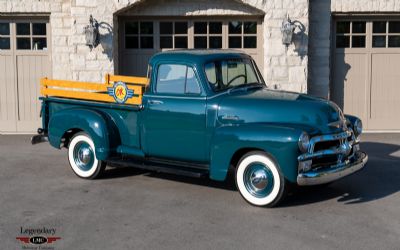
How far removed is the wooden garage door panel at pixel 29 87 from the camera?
12.5 meters

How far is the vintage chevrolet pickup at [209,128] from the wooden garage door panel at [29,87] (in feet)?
12.9

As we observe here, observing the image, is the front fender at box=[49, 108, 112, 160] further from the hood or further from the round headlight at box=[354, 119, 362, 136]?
the round headlight at box=[354, 119, 362, 136]

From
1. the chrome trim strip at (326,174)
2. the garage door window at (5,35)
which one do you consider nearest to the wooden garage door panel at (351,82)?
the chrome trim strip at (326,174)

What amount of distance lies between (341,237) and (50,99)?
4877mm

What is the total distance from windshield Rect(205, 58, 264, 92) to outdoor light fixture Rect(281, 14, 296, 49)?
3.47 m

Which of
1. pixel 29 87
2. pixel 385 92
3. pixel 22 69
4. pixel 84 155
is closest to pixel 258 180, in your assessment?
pixel 84 155

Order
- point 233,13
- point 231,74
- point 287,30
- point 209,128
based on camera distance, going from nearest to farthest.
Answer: point 209,128, point 231,74, point 287,30, point 233,13

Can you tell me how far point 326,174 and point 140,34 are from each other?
6779 mm

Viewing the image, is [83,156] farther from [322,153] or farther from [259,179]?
[322,153]

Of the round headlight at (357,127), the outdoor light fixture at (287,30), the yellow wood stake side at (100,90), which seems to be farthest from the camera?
the outdoor light fixture at (287,30)

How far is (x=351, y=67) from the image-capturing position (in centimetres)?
1242

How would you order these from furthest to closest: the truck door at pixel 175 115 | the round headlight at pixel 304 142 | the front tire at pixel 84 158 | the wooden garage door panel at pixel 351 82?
1. the wooden garage door panel at pixel 351 82
2. the front tire at pixel 84 158
3. the truck door at pixel 175 115
4. the round headlight at pixel 304 142

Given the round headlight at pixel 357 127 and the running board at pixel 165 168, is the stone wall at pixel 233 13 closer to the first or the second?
the round headlight at pixel 357 127

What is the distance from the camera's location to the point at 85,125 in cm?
816
